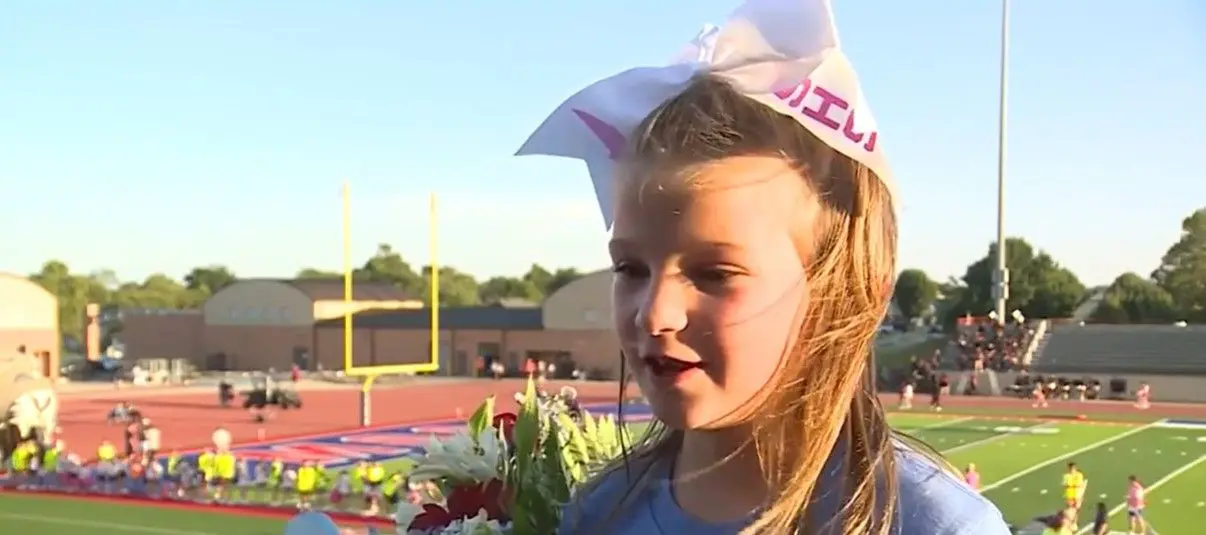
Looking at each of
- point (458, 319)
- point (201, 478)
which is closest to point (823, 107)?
point (201, 478)

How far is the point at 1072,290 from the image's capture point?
4934 centimetres

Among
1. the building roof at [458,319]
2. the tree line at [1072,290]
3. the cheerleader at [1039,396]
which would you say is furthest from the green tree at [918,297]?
the cheerleader at [1039,396]

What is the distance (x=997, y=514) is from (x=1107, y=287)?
176ft

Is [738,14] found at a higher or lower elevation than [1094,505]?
higher

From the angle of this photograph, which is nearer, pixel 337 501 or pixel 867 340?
pixel 867 340

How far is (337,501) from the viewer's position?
11.8m

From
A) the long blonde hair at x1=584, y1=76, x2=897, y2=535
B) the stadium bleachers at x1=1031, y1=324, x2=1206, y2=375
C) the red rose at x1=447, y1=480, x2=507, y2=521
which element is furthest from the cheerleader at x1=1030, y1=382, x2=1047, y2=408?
the long blonde hair at x1=584, y1=76, x2=897, y2=535

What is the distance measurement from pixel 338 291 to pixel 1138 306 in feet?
99.7

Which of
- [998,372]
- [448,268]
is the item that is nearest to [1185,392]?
[998,372]

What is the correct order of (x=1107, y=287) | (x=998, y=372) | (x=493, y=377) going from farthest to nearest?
(x=1107, y=287), (x=493, y=377), (x=998, y=372)

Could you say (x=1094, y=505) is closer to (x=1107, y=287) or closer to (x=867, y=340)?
(x=867, y=340)

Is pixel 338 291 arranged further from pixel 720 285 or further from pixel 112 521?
pixel 720 285

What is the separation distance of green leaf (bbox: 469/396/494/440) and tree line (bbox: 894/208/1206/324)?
4359 centimetres

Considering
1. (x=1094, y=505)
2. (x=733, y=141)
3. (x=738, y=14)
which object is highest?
(x=738, y=14)
